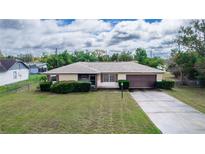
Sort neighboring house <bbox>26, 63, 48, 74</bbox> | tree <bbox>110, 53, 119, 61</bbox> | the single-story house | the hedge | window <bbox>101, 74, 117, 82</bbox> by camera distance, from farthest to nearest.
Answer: window <bbox>101, 74, 117, 82</bbox> → the single-story house → the hedge → neighboring house <bbox>26, 63, 48, 74</bbox> → tree <bbox>110, 53, 119, 61</bbox>

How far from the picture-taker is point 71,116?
8.42m

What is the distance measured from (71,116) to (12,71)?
238 inches

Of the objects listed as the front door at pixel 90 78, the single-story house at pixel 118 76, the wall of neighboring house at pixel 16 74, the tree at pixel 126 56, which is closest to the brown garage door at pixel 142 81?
the single-story house at pixel 118 76

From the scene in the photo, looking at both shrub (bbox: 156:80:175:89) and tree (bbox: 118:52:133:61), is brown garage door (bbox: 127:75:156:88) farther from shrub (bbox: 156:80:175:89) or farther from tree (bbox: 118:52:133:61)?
tree (bbox: 118:52:133:61)

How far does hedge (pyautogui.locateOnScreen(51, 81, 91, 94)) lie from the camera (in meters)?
13.6

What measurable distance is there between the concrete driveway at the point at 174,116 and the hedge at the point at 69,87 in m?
4.14

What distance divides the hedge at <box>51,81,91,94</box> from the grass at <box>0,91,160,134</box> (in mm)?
2361

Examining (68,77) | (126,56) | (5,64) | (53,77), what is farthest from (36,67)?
(126,56)

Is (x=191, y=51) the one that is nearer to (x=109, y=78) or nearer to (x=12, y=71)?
(x=109, y=78)

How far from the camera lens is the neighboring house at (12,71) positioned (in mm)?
11039

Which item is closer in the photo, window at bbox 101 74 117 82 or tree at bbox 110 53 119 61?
tree at bbox 110 53 119 61

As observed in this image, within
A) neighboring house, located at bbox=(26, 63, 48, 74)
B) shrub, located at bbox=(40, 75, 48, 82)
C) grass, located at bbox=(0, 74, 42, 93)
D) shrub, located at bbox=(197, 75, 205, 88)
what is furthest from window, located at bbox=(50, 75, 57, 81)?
shrub, located at bbox=(197, 75, 205, 88)

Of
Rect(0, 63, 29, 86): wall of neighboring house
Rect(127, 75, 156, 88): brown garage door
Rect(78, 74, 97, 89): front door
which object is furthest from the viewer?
Rect(127, 75, 156, 88): brown garage door
